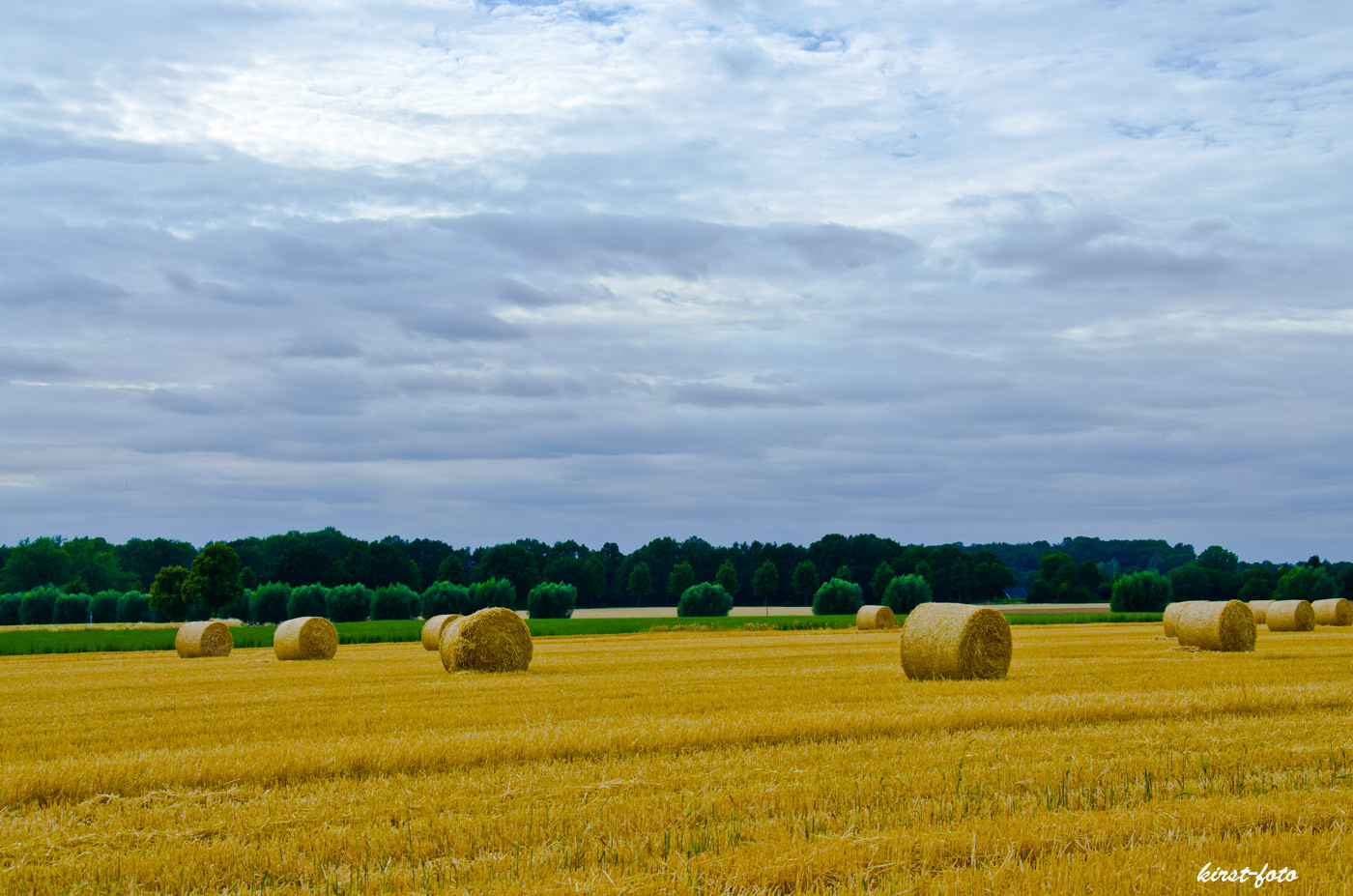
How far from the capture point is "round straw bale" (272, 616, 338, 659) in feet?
92.6

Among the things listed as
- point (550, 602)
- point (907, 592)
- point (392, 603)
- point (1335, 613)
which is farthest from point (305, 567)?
point (1335, 613)

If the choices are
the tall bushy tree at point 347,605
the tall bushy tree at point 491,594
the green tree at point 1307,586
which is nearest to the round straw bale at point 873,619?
the tall bushy tree at point 347,605

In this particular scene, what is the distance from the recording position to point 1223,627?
24.2 m

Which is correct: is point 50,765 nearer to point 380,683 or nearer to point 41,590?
point 380,683

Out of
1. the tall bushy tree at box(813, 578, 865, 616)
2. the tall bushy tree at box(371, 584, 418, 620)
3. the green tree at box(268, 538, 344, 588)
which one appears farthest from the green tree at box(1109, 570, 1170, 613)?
the green tree at box(268, 538, 344, 588)

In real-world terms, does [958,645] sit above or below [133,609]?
above

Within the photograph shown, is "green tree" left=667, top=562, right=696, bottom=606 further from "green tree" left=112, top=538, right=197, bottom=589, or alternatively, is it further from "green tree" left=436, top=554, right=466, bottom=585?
"green tree" left=112, top=538, right=197, bottom=589

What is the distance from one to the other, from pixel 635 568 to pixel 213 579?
2283 inches

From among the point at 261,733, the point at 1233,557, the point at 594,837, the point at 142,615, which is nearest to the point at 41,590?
the point at 142,615

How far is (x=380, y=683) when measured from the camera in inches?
753

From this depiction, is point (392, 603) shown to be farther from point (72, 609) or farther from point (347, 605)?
point (72, 609)

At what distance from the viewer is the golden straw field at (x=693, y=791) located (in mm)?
6004

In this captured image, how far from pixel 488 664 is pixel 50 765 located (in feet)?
40.3

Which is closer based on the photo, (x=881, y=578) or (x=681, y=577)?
(x=881, y=578)
